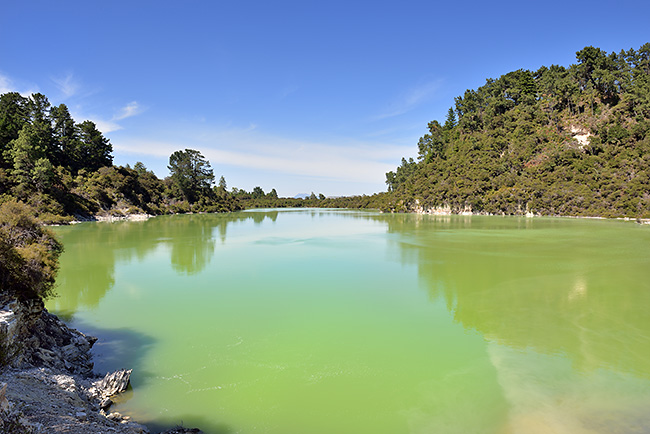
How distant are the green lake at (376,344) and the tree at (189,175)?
74.4 metres

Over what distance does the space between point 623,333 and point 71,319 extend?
15099 mm

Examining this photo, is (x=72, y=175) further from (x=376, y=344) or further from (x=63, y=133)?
(x=376, y=344)

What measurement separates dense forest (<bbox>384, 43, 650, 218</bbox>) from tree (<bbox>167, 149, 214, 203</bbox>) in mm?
55789

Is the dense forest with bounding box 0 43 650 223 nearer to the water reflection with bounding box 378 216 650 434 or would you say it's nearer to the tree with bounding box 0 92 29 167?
the tree with bounding box 0 92 29 167

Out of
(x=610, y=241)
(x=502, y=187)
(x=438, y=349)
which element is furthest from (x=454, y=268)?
(x=502, y=187)

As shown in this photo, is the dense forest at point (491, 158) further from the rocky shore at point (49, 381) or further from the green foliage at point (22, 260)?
the rocky shore at point (49, 381)

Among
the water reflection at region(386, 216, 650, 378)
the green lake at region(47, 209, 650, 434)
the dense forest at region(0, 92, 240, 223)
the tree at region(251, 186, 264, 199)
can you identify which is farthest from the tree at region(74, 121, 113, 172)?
the tree at region(251, 186, 264, 199)

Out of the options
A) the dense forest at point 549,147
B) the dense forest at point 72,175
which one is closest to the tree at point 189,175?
the dense forest at point 72,175

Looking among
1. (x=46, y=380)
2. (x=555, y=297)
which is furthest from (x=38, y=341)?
(x=555, y=297)

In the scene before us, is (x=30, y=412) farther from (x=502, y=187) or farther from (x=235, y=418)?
(x=502, y=187)

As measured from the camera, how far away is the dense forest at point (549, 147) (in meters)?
57.2

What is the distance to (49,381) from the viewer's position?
16.6ft

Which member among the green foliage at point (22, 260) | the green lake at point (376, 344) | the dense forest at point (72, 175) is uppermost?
the dense forest at point (72, 175)

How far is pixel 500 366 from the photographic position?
6781mm
